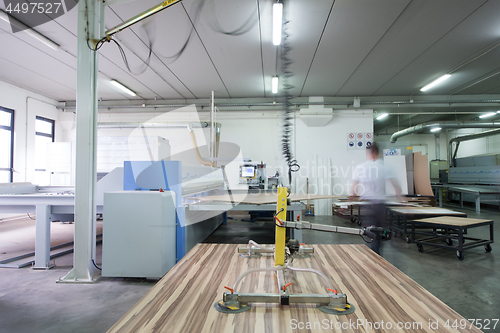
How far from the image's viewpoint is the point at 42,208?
8.72 feet

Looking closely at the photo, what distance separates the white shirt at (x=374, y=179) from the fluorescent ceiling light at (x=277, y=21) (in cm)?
203

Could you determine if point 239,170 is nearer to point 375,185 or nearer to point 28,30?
point 375,185

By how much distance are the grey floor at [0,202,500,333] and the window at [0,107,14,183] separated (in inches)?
152

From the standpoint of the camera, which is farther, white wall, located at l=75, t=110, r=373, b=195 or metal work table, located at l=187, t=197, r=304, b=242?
white wall, located at l=75, t=110, r=373, b=195

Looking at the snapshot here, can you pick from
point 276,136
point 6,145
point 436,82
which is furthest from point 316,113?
point 6,145

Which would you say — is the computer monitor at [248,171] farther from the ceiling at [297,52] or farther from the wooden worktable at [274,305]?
the wooden worktable at [274,305]

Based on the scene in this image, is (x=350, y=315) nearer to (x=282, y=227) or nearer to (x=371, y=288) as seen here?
(x=371, y=288)

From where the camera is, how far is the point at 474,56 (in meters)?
4.18

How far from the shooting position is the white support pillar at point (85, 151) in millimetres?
2365

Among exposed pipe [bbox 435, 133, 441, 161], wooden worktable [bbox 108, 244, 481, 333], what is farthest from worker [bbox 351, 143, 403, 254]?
exposed pipe [bbox 435, 133, 441, 161]

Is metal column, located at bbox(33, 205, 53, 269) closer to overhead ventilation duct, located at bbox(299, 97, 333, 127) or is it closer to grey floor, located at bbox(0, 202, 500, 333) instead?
grey floor, located at bbox(0, 202, 500, 333)

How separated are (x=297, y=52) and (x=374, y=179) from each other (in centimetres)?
255

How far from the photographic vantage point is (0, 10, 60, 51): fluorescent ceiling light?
3205 millimetres

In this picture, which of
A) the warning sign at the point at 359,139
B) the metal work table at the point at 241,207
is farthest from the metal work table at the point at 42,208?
the warning sign at the point at 359,139
